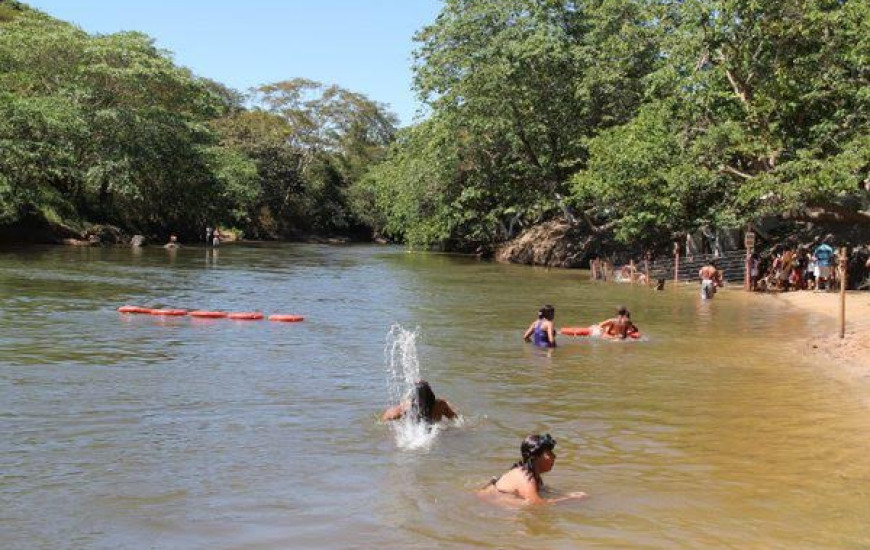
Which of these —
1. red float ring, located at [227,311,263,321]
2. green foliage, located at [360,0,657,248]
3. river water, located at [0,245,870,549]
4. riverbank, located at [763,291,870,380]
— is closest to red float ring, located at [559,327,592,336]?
river water, located at [0,245,870,549]

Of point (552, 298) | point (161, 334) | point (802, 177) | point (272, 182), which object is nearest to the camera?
point (161, 334)

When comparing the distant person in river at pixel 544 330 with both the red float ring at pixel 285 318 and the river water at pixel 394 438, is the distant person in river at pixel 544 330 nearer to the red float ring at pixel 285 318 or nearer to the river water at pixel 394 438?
the river water at pixel 394 438

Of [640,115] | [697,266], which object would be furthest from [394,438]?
[697,266]

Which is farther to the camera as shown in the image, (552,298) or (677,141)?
(677,141)

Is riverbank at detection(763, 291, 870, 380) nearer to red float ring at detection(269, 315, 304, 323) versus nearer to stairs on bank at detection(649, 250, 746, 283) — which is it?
stairs on bank at detection(649, 250, 746, 283)

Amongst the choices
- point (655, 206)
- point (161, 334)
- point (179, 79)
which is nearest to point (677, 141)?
point (655, 206)

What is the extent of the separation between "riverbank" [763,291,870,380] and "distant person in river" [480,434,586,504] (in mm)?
7564

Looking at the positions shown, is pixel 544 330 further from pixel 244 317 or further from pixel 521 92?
pixel 521 92

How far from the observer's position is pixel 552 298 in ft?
87.4

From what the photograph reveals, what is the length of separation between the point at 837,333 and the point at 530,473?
41.1 feet

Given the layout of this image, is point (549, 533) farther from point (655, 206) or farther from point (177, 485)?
point (655, 206)

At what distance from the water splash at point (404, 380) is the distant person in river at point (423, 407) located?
0.18 feet

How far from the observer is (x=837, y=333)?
1775 centimetres

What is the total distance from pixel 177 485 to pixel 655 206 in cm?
2651
